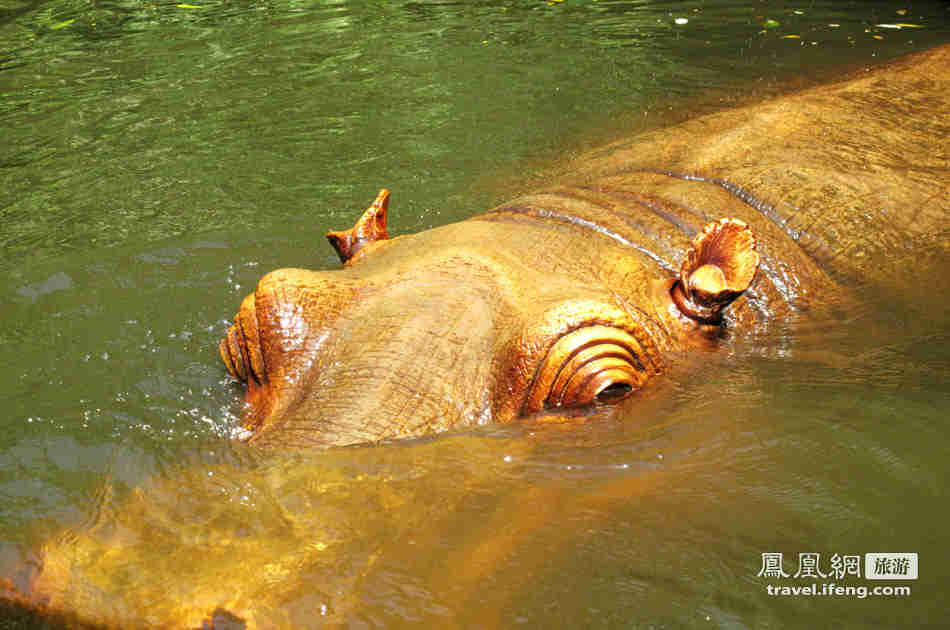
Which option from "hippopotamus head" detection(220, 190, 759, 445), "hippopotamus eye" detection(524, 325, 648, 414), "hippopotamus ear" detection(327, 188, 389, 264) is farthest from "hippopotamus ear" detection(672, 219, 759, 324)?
"hippopotamus ear" detection(327, 188, 389, 264)

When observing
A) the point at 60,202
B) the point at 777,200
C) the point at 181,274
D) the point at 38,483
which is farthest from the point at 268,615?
the point at 60,202

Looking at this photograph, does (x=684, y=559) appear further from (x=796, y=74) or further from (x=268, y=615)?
(x=796, y=74)

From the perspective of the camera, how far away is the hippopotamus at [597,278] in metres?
3.97

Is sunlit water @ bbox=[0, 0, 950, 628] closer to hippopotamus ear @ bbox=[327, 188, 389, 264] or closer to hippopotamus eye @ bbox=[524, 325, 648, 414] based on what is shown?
hippopotamus eye @ bbox=[524, 325, 648, 414]

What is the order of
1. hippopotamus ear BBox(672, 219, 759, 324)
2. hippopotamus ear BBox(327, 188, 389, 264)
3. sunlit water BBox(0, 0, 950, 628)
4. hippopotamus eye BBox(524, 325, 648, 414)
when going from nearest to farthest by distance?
sunlit water BBox(0, 0, 950, 628) → hippopotamus eye BBox(524, 325, 648, 414) → hippopotamus ear BBox(672, 219, 759, 324) → hippopotamus ear BBox(327, 188, 389, 264)

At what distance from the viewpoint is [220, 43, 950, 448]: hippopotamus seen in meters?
3.97

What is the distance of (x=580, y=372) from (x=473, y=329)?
20.0 inches

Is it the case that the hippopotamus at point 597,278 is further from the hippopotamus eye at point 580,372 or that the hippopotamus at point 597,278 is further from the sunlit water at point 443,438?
the sunlit water at point 443,438

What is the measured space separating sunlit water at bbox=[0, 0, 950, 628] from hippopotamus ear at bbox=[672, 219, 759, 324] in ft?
1.08

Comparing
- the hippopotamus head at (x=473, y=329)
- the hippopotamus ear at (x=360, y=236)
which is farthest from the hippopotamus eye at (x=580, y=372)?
the hippopotamus ear at (x=360, y=236)

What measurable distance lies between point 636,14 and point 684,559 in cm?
1122

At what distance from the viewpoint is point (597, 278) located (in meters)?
4.55

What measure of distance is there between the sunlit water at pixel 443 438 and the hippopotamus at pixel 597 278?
0.19 meters

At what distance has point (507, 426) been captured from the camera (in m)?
3.94
